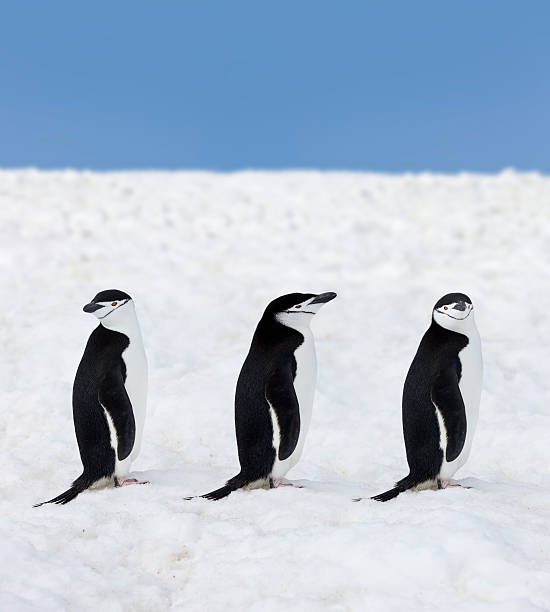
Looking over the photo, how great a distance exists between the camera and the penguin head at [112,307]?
5605 mm

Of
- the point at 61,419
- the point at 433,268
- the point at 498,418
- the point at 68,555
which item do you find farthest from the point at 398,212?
the point at 68,555

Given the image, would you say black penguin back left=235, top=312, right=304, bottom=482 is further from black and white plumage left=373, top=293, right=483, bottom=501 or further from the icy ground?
black and white plumage left=373, top=293, right=483, bottom=501

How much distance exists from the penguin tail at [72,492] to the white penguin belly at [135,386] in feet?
0.72

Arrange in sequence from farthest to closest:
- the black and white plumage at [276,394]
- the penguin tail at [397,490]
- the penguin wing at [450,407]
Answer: the black and white plumage at [276,394] < the penguin wing at [450,407] < the penguin tail at [397,490]

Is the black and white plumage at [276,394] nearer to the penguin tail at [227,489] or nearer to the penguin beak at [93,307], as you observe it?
the penguin tail at [227,489]

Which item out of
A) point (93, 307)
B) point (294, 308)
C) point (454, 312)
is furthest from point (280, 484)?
point (93, 307)

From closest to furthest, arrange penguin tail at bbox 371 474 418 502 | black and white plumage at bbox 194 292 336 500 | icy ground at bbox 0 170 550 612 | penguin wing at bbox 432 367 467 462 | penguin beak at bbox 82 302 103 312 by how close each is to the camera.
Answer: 1. icy ground at bbox 0 170 550 612
2. penguin tail at bbox 371 474 418 502
3. penguin wing at bbox 432 367 467 462
4. black and white plumage at bbox 194 292 336 500
5. penguin beak at bbox 82 302 103 312

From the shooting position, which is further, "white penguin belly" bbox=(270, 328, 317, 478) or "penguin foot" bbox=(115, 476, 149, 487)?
"penguin foot" bbox=(115, 476, 149, 487)

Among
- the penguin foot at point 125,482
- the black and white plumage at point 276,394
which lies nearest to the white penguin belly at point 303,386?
the black and white plumage at point 276,394

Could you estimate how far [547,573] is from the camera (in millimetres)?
4086

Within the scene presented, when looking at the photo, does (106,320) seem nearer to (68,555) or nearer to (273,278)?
(68,555)

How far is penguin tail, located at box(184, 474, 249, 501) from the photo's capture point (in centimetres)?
520

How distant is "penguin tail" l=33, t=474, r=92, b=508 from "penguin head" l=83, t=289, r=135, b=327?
1064 millimetres

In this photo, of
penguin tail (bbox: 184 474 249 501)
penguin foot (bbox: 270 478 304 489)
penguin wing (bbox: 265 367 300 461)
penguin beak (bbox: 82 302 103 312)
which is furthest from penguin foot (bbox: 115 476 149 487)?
penguin beak (bbox: 82 302 103 312)
